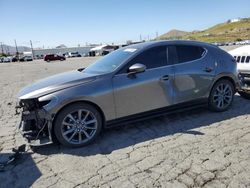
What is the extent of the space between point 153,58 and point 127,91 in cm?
91

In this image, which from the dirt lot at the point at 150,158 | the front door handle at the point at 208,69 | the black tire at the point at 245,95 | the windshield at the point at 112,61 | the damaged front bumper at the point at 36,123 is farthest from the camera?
the black tire at the point at 245,95

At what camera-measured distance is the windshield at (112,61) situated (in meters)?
4.74

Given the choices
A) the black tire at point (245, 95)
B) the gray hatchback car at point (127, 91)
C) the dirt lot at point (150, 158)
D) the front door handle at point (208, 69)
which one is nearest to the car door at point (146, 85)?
the gray hatchback car at point (127, 91)

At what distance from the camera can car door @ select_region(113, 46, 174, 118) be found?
14.7ft

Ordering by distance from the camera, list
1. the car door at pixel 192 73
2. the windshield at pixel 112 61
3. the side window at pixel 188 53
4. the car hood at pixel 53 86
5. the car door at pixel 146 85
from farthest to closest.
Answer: the side window at pixel 188 53
the car door at pixel 192 73
the windshield at pixel 112 61
the car door at pixel 146 85
the car hood at pixel 53 86

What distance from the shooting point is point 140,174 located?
3289 mm

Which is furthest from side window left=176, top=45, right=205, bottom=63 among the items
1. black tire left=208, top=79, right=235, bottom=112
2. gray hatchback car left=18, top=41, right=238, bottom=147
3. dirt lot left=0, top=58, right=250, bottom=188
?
dirt lot left=0, top=58, right=250, bottom=188

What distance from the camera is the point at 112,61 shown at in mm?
5039

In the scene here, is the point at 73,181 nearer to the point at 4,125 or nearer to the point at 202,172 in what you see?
the point at 202,172

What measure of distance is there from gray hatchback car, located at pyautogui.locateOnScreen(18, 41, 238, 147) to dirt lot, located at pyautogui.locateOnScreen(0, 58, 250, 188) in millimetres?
312

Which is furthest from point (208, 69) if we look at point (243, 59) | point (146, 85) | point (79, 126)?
point (79, 126)

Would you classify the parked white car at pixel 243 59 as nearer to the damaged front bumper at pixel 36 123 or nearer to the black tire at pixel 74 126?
the black tire at pixel 74 126

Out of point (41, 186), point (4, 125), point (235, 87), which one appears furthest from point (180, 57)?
point (4, 125)

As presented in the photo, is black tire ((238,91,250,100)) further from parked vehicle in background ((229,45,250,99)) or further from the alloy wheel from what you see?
the alloy wheel
